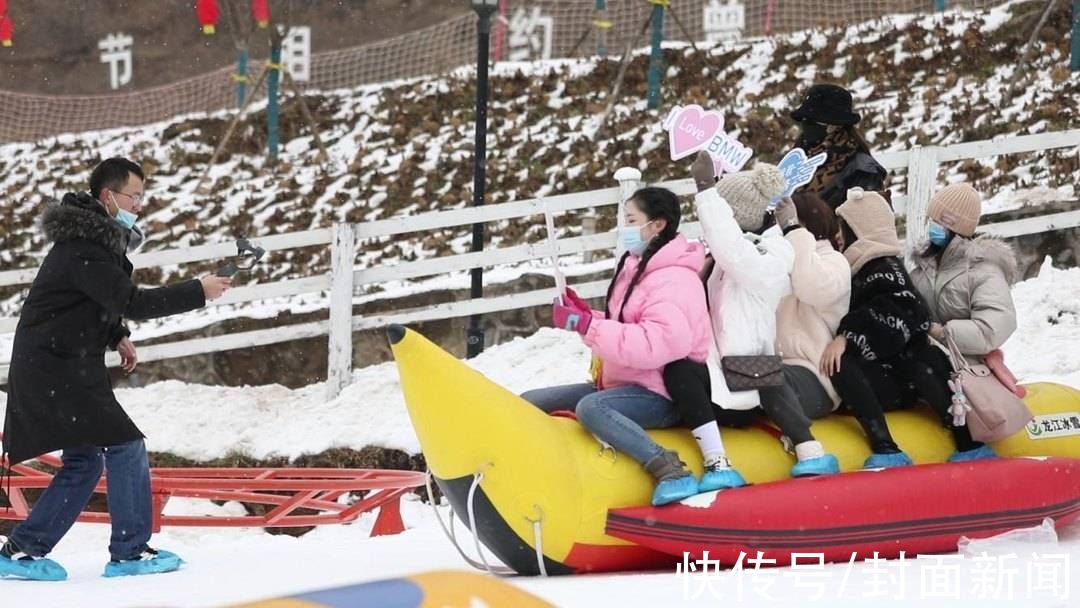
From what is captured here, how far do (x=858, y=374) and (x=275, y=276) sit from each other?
1037cm

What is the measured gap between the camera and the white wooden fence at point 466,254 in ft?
32.2

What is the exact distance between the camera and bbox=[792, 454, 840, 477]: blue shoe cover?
201 inches

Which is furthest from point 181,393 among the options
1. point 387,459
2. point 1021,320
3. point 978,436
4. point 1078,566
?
point 1078,566

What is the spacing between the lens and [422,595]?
300 cm

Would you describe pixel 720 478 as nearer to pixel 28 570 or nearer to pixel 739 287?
pixel 739 287

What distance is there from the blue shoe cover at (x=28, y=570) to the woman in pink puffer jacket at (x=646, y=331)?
2143 millimetres

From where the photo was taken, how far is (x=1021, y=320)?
9.31 meters

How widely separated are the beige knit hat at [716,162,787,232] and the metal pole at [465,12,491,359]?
5449mm

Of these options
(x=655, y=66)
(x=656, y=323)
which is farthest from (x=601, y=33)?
(x=656, y=323)

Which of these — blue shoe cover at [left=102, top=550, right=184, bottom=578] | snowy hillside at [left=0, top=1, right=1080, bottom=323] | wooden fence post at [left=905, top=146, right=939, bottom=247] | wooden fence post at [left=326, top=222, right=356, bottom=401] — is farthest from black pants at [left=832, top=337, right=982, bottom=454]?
snowy hillside at [left=0, top=1, right=1080, bottom=323]

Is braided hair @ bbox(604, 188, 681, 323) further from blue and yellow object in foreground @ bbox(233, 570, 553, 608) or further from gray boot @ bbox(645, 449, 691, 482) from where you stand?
blue and yellow object in foreground @ bbox(233, 570, 553, 608)

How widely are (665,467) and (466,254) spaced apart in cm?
564

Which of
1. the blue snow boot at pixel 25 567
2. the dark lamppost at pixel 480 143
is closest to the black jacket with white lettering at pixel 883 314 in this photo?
the blue snow boot at pixel 25 567

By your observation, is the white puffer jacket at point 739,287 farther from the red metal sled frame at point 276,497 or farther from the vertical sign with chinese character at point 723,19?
the vertical sign with chinese character at point 723,19
